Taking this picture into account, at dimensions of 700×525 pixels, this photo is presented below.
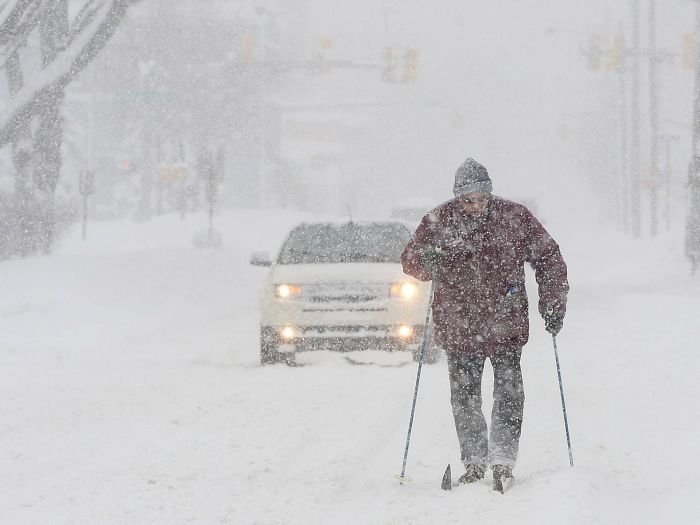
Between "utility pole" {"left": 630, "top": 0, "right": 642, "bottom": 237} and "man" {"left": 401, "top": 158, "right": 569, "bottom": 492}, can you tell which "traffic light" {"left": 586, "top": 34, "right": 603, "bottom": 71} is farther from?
"man" {"left": 401, "top": 158, "right": 569, "bottom": 492}

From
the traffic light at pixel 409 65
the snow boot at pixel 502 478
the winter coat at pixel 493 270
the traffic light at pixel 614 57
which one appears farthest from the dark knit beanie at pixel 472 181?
the traffic light at pixel 409 65

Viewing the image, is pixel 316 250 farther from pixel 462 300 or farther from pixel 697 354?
pixel 462 300

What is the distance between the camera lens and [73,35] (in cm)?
1836

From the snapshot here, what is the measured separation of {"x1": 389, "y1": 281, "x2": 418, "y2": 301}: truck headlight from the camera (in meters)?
10.1

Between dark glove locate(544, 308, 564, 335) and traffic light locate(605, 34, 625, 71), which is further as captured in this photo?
traffic light locate(605, 34, 625, 71)

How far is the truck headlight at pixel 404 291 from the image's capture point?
10141mm

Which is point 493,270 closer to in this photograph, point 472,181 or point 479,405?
point 472,181

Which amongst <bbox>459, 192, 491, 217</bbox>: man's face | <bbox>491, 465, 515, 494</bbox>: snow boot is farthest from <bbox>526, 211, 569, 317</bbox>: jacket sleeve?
<bbox>491, 465, 515, 494</bbox>: snow boot

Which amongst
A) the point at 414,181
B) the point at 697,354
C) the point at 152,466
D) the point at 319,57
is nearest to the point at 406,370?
the point at 697,354

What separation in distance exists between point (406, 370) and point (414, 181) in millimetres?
84091

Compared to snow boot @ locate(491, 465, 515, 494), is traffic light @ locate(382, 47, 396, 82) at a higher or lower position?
higher

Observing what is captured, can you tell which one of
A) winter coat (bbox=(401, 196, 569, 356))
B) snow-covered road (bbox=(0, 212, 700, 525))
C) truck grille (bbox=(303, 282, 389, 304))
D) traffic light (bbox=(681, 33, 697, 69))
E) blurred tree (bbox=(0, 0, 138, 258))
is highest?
traffic light (bbox=(681, 33, 697, 69))

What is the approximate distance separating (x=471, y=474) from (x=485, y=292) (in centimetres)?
98

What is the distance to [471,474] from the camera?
5484mm
